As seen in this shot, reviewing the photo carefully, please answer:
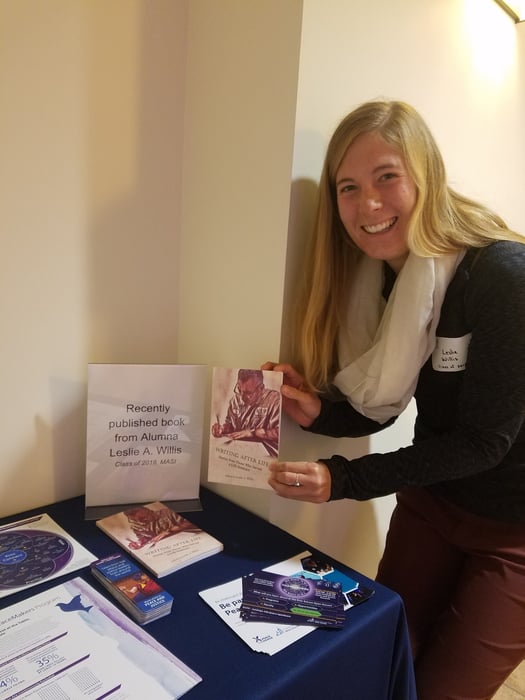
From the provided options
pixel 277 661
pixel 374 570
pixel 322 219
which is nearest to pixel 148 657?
pixel 277 661

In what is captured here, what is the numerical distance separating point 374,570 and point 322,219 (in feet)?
3.28

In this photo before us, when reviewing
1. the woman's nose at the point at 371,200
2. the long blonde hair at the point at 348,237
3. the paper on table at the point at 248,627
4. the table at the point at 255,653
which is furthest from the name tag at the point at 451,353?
the paper on table at the point at 248,627

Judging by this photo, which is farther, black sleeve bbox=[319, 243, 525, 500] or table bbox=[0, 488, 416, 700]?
black sleeve bbox=[319, 243, 525, 500]

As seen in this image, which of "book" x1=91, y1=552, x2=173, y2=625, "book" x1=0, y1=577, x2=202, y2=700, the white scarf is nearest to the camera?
"book" x1=0, y1=577, x2=202, y2=700

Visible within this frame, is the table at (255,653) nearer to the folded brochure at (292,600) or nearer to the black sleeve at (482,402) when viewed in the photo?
the folded brochure at (292,600)

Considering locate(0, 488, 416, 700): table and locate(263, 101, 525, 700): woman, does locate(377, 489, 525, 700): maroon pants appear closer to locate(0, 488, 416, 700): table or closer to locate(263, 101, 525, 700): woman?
locate(263, 101, 525, 700): woman

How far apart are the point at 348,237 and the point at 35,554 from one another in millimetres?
849

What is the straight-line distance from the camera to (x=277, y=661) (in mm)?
668

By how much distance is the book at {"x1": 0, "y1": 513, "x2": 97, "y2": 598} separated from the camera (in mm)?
805

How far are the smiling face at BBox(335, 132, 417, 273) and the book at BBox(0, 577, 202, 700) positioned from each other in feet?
2.55

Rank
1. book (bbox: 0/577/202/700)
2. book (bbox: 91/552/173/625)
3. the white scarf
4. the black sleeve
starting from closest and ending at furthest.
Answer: book (bbox: 0/577/202/700) < book (bbox: 91/552/173/625) < the black sleeve < the white scarf

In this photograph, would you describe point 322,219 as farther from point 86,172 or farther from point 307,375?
point 86,172

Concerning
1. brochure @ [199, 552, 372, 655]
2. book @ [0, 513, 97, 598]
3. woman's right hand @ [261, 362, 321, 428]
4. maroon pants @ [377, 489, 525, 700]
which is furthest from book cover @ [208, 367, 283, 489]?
maroon pants @ [377, 489, 525, 700]

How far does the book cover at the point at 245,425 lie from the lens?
0.98 m
